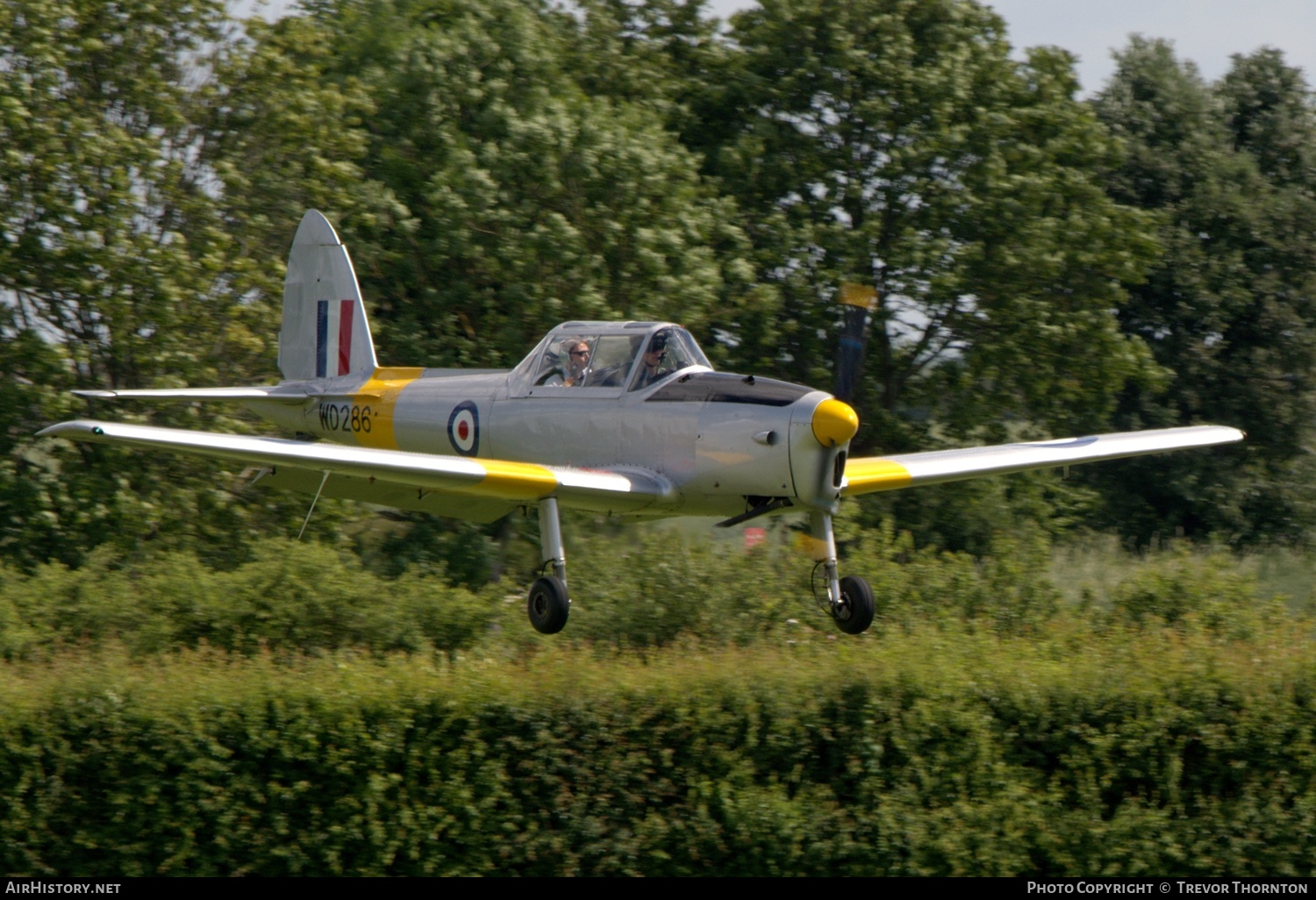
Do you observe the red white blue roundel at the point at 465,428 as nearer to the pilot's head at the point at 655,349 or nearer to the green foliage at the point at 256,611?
the pilot's head at the point at 655,349

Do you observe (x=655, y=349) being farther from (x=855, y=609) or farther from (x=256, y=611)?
(x=256, y=611)

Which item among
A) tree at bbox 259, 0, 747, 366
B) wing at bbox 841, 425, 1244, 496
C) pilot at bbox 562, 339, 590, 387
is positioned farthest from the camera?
tree at bbox 259, 0, 747, 366

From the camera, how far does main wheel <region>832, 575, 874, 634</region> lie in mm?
10570

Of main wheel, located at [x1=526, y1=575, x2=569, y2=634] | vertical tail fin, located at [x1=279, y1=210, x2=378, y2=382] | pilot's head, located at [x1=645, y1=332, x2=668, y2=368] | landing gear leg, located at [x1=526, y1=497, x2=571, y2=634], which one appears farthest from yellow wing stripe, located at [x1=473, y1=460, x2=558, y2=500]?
vertical tail fin, located at [x1=279, y1=210, x2=378, y2=382]

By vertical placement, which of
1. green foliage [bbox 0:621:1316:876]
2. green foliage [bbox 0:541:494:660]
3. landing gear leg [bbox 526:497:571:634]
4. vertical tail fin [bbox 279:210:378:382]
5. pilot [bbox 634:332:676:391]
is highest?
vertical tail fin [bbox 279:210:378:382]

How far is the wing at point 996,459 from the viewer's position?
11176 millimetres

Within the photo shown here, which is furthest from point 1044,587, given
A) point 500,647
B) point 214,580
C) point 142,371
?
point 142,371

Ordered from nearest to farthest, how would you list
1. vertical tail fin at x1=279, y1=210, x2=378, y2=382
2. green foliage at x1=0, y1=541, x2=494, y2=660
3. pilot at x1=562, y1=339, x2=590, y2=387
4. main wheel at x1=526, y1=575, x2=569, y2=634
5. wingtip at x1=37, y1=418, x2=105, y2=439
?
wingtip at x1=37, y1=418, x2=105, y2=439 < main wheel at x1=526, y1=575, x2=569, y2=634 < pilot at x1=562, y1=339, x2=590, y2=387 < green foliage at x1=0, y1=541, x2=494, y2=660 < vertical tail fin at x1=279, y1=210, x2=378, y2=382

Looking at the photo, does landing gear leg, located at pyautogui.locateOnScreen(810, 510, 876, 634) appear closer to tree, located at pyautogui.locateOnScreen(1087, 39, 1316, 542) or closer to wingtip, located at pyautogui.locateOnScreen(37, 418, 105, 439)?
wingtip, located at pyautogui.locateOnScreen(37, 418, 105, 439)

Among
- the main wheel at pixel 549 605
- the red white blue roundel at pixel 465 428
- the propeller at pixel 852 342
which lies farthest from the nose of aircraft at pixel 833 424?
the red white blue roundel at pixel 465 428

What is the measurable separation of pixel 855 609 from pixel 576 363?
9.42ft

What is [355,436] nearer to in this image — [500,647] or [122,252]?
[500,647]

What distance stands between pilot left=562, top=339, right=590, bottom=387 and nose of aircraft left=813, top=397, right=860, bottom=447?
2.11 meters

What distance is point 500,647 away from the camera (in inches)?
504
